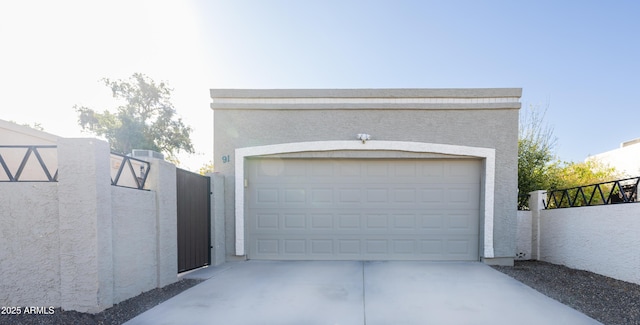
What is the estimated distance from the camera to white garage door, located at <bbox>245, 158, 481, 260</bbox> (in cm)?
661

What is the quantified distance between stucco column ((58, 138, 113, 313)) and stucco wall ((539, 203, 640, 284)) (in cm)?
830

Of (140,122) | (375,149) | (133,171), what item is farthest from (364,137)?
(140,122)

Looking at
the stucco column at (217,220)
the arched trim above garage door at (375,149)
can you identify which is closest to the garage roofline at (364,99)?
the arched trim above garage door at (375,149)

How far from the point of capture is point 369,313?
3.67m

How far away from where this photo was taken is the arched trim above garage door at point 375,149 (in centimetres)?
639

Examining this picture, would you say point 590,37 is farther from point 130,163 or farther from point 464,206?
point 130,163

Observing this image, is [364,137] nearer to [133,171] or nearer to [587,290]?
[133,171]

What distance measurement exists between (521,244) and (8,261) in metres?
9.84

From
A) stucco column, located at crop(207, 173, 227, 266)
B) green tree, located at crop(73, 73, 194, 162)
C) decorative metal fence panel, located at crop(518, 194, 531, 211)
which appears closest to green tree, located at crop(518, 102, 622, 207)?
decorative metal fence panel, located at crop(518, 194, 531, 211)

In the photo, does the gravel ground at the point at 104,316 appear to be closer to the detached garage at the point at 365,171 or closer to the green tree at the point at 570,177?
the detached garage at the point at 365,171

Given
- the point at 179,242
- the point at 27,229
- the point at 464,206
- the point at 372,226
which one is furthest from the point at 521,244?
the point at 27,229

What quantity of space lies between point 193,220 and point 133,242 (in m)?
1.64

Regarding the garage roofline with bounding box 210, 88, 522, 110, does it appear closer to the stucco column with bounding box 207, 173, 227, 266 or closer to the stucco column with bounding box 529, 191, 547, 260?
the stucco column with bounding box 207, 173, 227, 266

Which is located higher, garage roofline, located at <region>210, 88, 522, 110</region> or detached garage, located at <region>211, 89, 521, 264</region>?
garage roofline, located at <region>210, 88, 522, 110</region>
